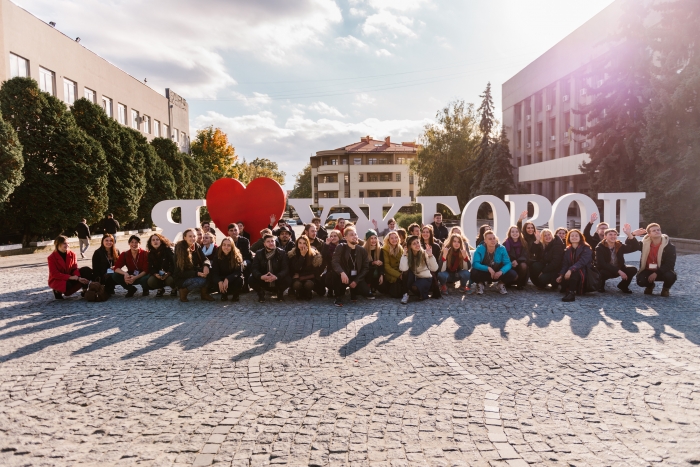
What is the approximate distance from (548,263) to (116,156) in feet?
74.3

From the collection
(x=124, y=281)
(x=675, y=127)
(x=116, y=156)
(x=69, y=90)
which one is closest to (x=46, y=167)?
(x=116, y=156)

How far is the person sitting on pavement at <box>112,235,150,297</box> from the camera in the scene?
34.1ft

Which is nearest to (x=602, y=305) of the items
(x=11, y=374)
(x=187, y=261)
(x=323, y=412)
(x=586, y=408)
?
(x=586, y=408)

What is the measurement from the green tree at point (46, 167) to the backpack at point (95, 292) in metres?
13.6


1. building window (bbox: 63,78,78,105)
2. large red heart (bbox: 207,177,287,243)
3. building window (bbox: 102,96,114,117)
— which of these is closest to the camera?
large red heart (bbox: 207,177,287,243)

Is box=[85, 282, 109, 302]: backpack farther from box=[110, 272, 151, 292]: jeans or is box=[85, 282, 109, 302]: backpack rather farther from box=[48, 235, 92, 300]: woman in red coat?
box=[110, 272, 151, 292]: jeans

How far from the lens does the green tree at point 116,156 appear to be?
2520 cm

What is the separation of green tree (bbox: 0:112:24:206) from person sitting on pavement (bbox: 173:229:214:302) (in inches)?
485

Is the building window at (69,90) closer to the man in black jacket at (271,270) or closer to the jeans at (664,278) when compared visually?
the man in black jacket at (271,270)

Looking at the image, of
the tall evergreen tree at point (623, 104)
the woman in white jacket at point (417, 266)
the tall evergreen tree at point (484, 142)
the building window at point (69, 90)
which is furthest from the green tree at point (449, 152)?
the woman in white jacket at point (417, 266)

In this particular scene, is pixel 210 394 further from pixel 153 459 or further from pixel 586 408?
pixel 586 408

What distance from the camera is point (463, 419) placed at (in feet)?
14.7

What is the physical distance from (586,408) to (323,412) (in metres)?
2.41

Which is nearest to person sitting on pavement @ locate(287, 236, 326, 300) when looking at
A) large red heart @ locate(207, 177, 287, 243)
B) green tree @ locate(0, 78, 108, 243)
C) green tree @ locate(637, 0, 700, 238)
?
large red heart @ locate(207, 177, 287, 243)
